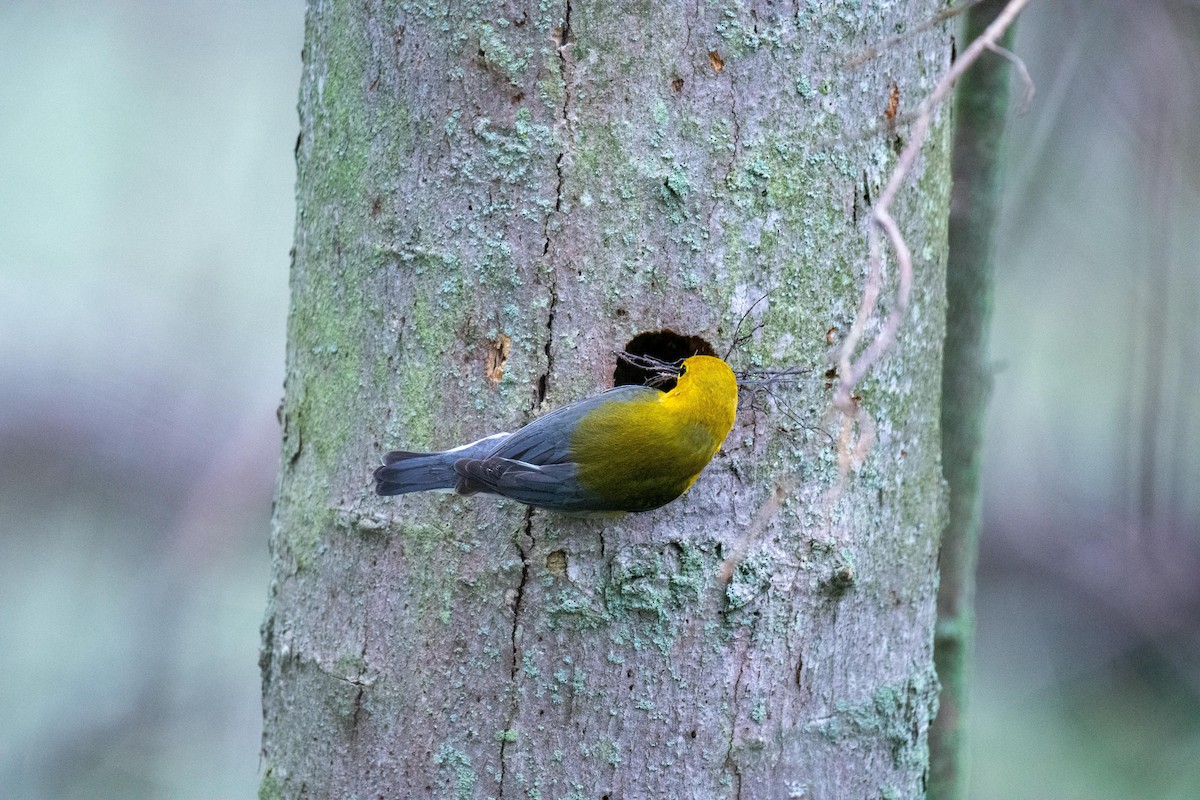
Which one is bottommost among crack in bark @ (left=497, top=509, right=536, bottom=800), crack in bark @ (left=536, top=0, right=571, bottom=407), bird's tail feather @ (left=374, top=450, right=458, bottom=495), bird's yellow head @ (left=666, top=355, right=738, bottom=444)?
crack in bark @ (left=497, top=509, right=536, bottom=800)

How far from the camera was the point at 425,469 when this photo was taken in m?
1.47

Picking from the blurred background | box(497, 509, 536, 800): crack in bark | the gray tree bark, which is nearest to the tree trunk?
the gray tree bark

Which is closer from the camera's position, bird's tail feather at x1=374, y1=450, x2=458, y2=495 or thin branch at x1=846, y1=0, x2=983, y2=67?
thin branch at x1=846, y1=0, x2=983, y2=67

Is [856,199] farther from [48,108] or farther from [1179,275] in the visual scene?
[48,108]

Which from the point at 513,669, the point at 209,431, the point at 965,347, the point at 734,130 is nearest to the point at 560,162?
the point at 734,130

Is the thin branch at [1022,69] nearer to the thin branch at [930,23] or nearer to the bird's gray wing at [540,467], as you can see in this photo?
the thin branch at [930,23]

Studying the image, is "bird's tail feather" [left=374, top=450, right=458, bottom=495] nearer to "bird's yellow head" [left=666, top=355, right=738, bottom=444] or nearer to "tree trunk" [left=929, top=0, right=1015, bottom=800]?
"bird's yellow head" [left=666, top=355, right=738, bottom=444]

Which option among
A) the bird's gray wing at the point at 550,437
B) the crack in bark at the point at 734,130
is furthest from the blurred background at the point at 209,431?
the bird's gray wing at the point at 550,437

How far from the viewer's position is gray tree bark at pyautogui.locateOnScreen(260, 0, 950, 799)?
1.46 m

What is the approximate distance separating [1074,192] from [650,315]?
10.4 feet

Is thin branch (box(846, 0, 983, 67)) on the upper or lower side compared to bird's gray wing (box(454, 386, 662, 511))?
upper

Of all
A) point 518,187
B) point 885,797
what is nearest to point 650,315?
point 518,187

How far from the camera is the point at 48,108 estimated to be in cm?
424

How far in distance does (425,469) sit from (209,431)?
9.61ft
